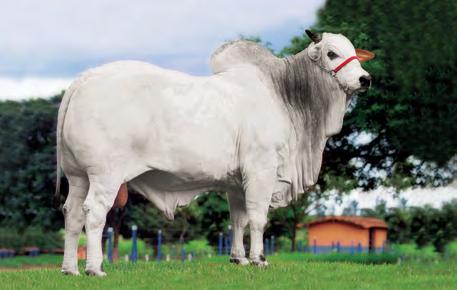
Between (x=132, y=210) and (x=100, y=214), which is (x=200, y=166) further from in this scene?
(x=132, y=210)

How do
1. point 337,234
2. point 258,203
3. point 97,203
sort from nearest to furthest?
point 97,203, point 258,203, point 337,234

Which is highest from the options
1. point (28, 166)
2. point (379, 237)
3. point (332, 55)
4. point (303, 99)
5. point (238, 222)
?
point (28, 166)

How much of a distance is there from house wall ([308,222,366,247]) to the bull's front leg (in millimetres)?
22408

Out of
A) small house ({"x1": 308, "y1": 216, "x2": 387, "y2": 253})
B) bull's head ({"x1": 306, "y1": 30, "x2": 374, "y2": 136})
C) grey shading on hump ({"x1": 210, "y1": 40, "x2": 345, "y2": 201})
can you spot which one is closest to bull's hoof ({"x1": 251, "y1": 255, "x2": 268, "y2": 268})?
grey shading on hump ({"x1": 210, "y1": 40, "x2": 345, "y2": 201})

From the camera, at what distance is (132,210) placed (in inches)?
1353

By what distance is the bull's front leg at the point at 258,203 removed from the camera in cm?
1060

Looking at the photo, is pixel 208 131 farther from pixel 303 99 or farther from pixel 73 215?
pixel 73 215

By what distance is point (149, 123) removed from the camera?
32.1ft

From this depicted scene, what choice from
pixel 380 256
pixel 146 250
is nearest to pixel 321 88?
pixel 380 256

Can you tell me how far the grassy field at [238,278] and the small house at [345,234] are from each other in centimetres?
2019

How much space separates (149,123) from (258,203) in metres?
1.91

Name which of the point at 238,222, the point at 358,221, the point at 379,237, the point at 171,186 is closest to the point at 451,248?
the point at 379,237

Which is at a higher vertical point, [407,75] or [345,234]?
[407,75]

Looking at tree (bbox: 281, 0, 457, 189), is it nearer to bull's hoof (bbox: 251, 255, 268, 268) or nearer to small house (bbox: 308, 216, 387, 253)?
bull's hoof (bbox: 251, 255, 268, 268)
